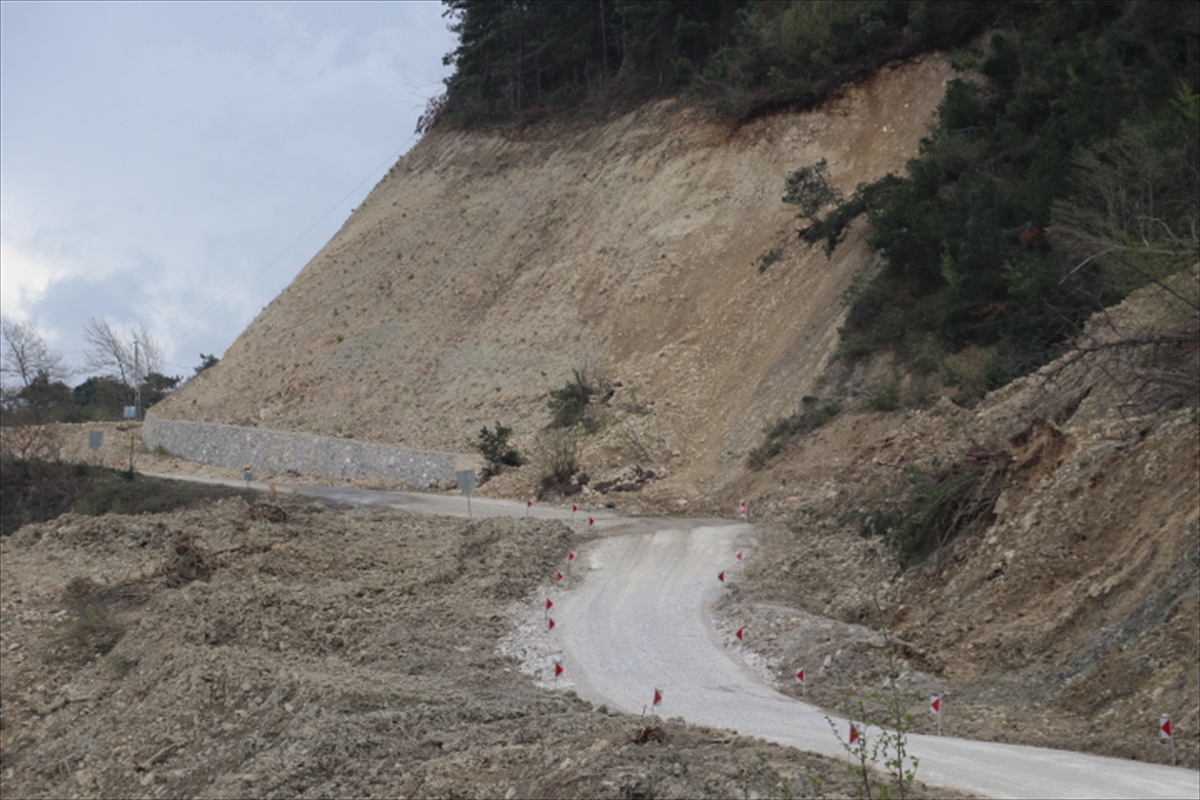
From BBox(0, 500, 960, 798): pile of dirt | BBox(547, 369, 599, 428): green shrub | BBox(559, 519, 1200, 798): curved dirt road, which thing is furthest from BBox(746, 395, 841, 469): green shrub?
BBox(547, 369, 599, 428): green shrub

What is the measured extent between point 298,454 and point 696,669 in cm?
2496

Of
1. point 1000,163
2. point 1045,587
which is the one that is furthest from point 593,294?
point 1045,587

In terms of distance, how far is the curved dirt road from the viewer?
9.57 m

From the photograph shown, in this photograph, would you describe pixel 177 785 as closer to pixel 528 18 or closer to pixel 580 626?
pixel 580 626

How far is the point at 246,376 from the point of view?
1881 inches

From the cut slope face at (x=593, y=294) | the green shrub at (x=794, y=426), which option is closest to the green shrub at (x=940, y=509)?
the green shrub at (x=794, y=426)

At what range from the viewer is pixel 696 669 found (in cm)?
→ 1517

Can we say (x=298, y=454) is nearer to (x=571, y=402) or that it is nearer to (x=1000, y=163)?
(x=571, y=402)

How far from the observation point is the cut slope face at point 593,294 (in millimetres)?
33375

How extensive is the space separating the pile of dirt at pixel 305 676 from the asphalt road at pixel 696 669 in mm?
872

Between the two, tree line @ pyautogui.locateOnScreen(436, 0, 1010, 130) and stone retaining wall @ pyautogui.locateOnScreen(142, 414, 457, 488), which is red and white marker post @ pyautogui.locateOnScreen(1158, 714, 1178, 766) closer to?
stone retaining wall @ pyautogui.locateOnScreen(142, 414, 457, 488)

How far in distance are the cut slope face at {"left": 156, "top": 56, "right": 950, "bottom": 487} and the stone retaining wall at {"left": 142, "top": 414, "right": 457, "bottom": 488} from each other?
2.37 metres

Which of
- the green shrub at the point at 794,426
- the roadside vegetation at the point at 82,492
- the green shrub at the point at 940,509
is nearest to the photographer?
the green shrub at the point at 940,509

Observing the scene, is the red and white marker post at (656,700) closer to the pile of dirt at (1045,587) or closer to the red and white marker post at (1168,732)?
the pile of dirt at (1045,587)
